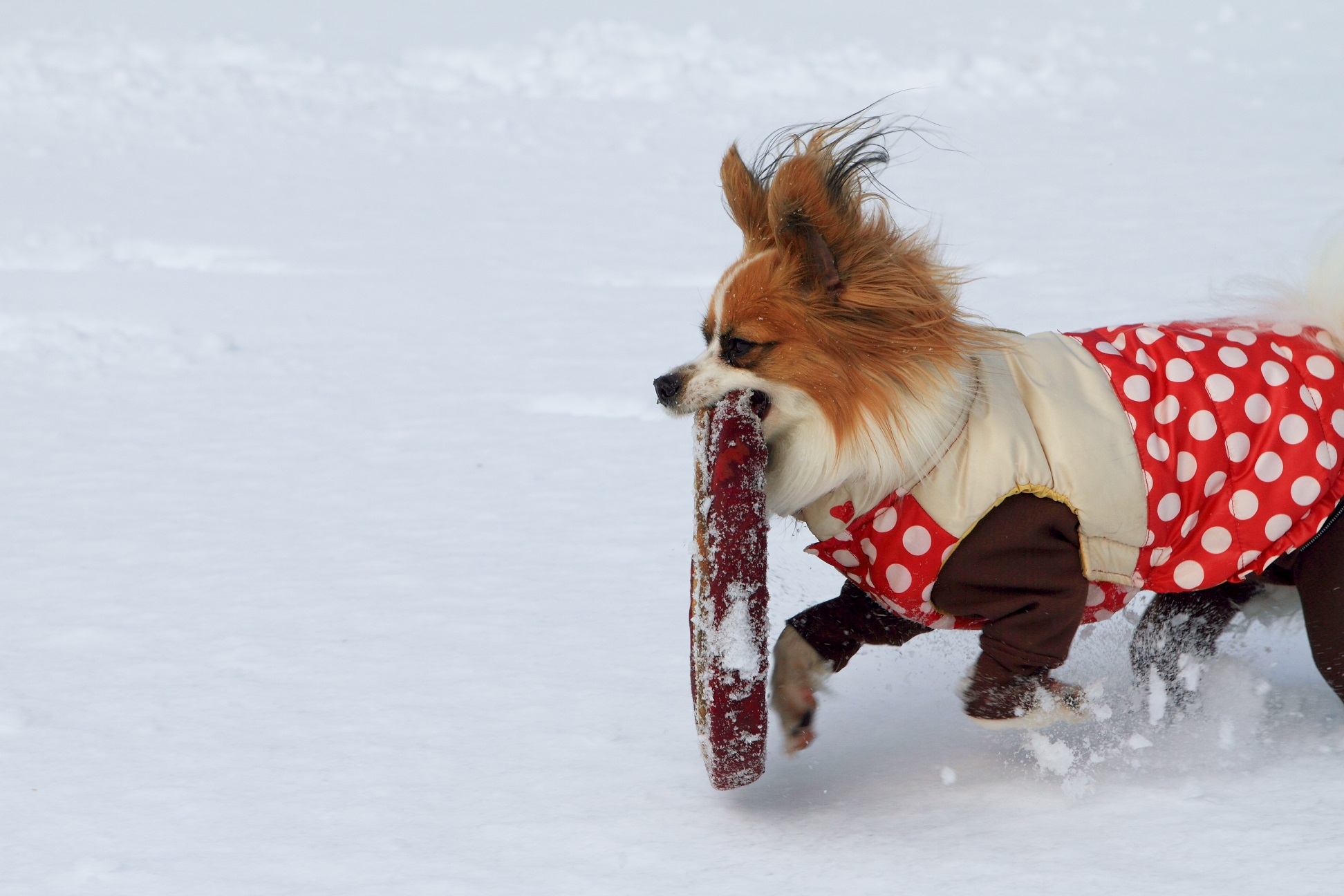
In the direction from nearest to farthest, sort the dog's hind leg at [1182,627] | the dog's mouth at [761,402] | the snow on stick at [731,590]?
the snow on stick at [731,590] < the dog's mouth at [761,402] < the dog's hind leg at [1182,627]

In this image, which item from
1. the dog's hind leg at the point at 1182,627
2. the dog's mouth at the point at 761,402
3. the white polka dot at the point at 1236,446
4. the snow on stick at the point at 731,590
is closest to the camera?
the snow on stick at the point at 731,590

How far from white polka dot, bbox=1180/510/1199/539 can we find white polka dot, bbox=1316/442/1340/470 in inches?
9.0

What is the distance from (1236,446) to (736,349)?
2.98ft

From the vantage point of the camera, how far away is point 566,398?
4703 millimetres

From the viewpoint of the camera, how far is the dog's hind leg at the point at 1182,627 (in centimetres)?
259

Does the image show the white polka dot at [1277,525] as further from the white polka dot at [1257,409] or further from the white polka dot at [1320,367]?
the white polka dot at [1320,367]

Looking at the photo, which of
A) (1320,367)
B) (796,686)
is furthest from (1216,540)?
(796,686)

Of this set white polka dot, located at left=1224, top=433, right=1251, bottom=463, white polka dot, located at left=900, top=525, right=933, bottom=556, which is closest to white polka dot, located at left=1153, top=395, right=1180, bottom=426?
white polka dot, located at left=1224, top=433, right=1251, bottom=463

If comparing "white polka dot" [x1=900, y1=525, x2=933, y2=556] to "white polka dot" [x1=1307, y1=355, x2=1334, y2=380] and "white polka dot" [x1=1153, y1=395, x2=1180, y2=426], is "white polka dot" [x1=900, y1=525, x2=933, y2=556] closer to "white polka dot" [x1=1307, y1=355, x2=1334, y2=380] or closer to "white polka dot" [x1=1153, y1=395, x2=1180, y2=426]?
"white polka dot" [x1=1153, y1=395, x2=1180, y2=426]

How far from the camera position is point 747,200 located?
229 cm

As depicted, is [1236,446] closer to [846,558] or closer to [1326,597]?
[1326,597]

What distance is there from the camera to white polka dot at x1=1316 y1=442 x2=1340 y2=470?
7.39ft

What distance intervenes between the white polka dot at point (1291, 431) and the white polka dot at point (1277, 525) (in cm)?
13

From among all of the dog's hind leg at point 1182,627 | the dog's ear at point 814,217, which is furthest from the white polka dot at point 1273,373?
the dog's ear at point 814,217
